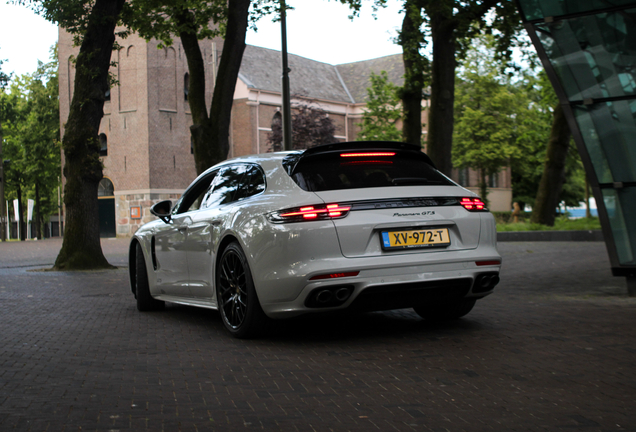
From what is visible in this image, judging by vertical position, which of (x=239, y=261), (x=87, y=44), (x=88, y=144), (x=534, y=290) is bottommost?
(x=534, y=290)

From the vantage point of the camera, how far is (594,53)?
8.23 m

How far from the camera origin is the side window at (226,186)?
670cm

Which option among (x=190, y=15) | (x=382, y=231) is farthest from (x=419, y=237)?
(x=190, y=15)

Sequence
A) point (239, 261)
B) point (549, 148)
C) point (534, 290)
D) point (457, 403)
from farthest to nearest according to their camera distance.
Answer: point (549, 148) → point (534, 290) → point (239, 261) → point (457, 403)

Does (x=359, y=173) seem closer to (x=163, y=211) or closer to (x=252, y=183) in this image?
(x=252, y=183)

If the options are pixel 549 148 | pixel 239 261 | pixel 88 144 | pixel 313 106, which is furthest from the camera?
pixel 313 106

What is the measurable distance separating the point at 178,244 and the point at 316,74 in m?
55.4

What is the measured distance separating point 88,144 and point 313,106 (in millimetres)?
30581

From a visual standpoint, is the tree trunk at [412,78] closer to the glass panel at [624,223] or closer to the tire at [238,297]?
the glass panel at [624,223]

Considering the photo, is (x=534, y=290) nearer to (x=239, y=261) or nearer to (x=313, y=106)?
(x=239, y=261)

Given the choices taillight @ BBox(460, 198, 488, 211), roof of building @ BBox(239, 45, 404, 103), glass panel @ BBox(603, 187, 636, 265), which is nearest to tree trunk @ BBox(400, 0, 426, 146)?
glass panel @ BBox(603, 187, 636, 265)

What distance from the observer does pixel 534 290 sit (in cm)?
978

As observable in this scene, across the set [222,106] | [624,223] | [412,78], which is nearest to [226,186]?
[624,223]

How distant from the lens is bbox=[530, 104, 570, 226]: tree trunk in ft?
88.3
